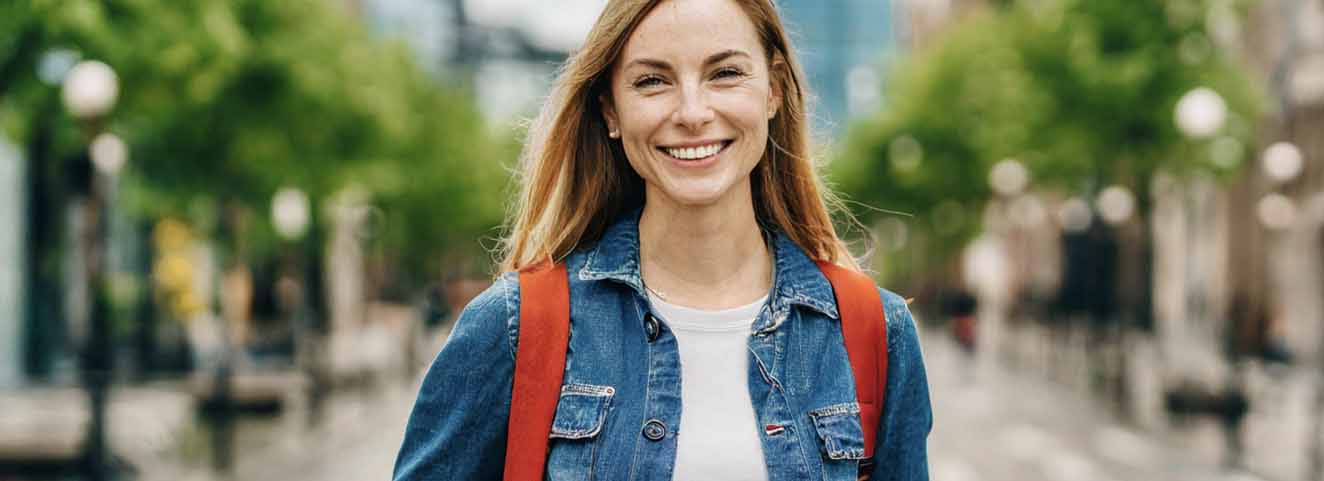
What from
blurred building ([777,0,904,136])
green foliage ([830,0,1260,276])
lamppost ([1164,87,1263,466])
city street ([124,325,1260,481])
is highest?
blurred building ([777,0,904,136])

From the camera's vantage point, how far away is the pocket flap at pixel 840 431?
7.95 feet

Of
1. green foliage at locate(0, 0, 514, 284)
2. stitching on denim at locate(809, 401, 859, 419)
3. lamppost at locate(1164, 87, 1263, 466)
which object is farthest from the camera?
lamppost at locate(1164, 87, 1263, 466)

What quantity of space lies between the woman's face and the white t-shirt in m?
0.19

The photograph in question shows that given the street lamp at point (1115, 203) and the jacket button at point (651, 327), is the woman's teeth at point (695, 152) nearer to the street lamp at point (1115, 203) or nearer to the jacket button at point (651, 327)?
the jacket button at point (651, 327)

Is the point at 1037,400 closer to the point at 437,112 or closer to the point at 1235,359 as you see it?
the point at 1235,359

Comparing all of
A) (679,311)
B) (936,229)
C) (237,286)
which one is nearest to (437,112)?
(237,286)

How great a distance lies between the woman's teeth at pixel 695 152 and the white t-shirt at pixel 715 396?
237mm

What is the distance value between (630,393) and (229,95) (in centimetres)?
1694

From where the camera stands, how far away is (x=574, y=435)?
2.35 meters

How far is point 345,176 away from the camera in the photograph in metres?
22.4

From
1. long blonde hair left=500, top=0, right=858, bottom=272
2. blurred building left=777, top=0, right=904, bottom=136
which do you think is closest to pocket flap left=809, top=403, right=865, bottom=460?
long blonde hair left=500, top=0, right=858, bottom=272

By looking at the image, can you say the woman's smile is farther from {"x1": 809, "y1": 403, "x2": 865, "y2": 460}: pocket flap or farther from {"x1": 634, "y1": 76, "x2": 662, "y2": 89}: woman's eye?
{"x1": 809, "y1": 403, "x2": 865, "y2": 460}: pocket flap

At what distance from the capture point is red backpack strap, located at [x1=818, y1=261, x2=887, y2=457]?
249 centimetres

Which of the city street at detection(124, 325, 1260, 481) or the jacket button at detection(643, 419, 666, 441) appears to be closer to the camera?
the jacket button at detection(643, 419, 666, 441)
